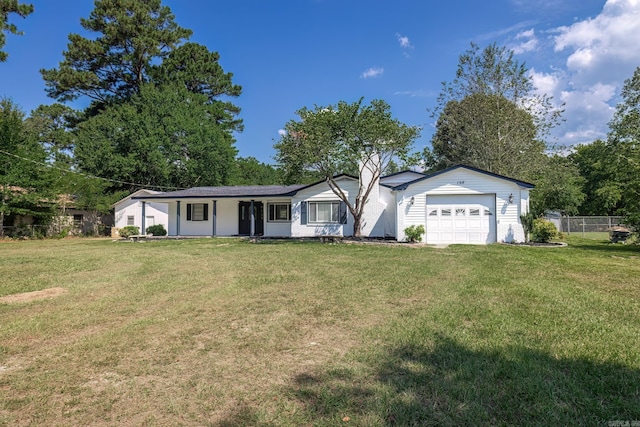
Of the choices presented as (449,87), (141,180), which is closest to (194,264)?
(449,87)

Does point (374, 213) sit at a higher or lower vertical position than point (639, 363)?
higher

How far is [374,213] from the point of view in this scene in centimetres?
1892

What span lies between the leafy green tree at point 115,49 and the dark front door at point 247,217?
21.5m

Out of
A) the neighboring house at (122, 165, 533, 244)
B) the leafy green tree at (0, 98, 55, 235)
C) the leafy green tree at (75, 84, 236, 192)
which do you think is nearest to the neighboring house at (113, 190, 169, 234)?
the neighboring house at (122, 165, 533, 244)

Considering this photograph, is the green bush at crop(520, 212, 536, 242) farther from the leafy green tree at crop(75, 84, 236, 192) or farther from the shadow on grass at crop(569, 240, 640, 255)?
the leafy green tree at crop(75, 84, 236, 192)

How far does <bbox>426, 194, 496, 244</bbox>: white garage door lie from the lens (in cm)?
1597

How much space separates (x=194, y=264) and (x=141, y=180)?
85.0ft

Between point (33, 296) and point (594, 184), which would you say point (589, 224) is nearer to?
point (594, 184)

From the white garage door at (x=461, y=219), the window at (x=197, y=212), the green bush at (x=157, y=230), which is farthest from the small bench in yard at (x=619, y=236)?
the green bush at (x=157, y=230)

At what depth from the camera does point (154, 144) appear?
30047 mm

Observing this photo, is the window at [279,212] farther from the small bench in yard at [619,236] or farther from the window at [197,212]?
the small bench in yard at [619,236]

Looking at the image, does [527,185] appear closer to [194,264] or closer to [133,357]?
[194,264]

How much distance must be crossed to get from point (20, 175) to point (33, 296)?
795 inches

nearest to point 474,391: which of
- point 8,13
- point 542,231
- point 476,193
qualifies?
point 476,193
